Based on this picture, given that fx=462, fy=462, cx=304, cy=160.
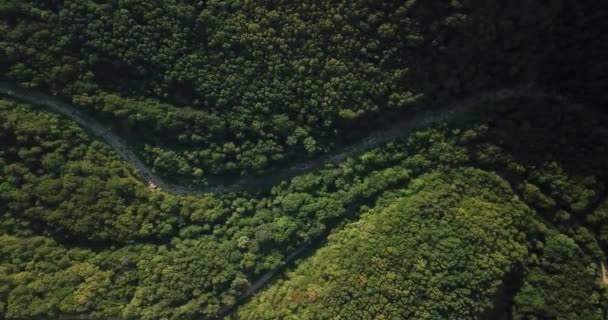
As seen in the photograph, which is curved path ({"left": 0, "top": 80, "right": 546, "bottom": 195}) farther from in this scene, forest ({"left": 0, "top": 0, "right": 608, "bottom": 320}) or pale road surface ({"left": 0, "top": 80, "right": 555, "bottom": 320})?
forest ({"left": 0, "top": 0, "right": 608, "bottom": 320})

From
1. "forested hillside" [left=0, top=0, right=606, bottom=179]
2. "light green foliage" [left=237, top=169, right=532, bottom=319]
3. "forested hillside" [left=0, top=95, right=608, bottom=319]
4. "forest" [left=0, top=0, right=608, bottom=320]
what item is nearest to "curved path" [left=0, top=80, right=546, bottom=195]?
"forest" [left=0, top=0, right=608, bottom=320]

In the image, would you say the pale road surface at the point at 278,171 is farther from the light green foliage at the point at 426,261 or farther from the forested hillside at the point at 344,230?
the light green foliage at the point at 426,261

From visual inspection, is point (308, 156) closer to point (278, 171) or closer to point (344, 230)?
point (278, 171)

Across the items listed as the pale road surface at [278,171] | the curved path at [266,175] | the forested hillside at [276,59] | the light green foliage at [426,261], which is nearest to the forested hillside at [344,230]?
the light green foliage at [426,261]

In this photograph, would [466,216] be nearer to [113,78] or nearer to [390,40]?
[390,40]

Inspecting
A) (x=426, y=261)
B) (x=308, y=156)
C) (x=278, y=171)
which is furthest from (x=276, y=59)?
(x=426, y=261)

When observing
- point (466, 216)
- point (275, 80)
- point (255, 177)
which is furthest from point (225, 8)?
point (466, 216)
